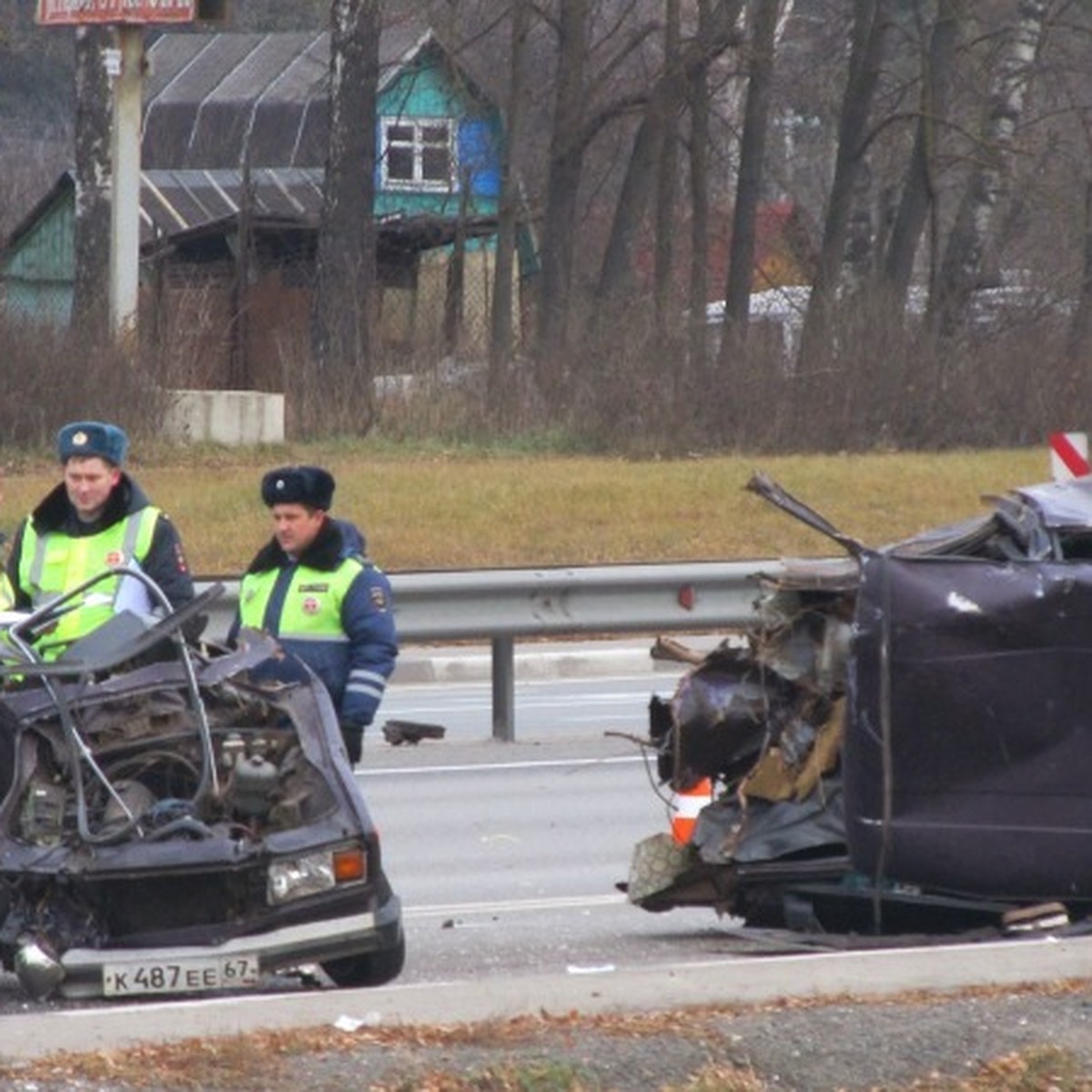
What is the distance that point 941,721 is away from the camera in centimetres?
732

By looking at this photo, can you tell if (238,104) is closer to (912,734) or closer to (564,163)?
(564,163)

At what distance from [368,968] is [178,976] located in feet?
2.28

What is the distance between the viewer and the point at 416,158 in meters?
53.8

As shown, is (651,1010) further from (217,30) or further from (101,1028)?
(217,30)

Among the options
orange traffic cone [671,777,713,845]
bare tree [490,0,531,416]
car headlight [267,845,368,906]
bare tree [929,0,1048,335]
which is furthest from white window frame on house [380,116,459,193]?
car headlight [267,845,368,906]

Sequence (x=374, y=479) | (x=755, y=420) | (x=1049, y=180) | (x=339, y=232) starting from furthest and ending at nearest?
(x=1049, y=180)
(x=339, y=232)
(x=755, y=420)
(x=374, y=479)

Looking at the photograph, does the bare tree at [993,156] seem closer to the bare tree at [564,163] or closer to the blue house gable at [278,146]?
the bare tree at [564,163]

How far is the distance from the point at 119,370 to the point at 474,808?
1207 centimetres

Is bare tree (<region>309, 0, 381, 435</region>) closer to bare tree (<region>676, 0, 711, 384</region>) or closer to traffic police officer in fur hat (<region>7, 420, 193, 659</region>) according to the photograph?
bare tree (<region>676, 0, 711, 384</region>)

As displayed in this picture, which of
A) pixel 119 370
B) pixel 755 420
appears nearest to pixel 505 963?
pixel 119 370

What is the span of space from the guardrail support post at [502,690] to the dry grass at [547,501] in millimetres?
4845

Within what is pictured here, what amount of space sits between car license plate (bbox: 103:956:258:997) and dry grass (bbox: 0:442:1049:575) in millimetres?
11695

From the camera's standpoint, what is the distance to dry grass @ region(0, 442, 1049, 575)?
19891mm

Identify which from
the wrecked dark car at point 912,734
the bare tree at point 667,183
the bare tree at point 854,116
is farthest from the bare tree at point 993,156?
the wrecked dark car at point 912,734
